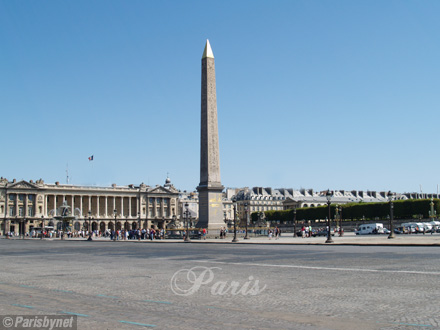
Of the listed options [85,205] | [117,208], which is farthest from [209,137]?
[117,208]

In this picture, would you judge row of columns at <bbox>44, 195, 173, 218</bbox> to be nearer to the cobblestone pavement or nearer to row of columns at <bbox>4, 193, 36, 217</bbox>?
row of columns at <bbox>4, 193, 36, 217</bbox>

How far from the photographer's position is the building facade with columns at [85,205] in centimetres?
13338

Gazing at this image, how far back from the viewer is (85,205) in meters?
149

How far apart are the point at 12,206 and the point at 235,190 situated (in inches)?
3036

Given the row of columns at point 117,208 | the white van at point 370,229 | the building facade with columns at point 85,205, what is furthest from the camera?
the row of columns at point 117,208

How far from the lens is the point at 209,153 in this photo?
153 ft

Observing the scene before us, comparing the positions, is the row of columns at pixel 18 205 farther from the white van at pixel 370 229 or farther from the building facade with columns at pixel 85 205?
the white van at pixel 370 229

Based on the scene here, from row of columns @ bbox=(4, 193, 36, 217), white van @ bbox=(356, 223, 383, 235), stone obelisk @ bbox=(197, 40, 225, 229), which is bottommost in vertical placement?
white van @ bbox=(356, 223, 383, 235)

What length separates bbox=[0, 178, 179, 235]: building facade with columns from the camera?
133 meters

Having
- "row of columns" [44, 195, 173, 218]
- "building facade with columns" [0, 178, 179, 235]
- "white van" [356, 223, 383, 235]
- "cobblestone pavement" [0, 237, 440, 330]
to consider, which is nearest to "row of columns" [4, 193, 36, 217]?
"building facade with columns" [0, 178, 179, 235]

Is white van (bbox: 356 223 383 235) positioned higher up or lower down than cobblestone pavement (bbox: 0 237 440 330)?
lower down

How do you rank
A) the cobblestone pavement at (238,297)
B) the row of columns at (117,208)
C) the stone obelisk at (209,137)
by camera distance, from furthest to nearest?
the row of columns at (117,208) < the stone obelisk at (209,137) < the cobblestone pavement at (238,297)

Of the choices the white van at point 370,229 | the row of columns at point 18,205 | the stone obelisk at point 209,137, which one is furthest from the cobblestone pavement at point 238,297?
the row of columns at point 18,205

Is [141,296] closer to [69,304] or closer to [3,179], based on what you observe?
[69,304]
